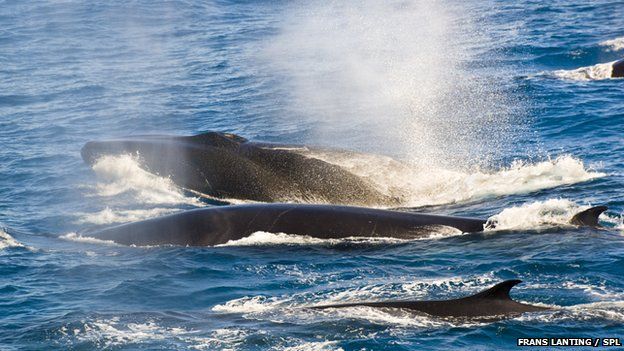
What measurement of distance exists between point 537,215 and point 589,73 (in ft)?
65.4

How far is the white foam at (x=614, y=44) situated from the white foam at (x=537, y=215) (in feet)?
76.0

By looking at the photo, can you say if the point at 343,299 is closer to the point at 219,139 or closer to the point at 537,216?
the point at 537,216

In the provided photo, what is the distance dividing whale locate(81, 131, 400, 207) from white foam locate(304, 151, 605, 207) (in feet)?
1.12

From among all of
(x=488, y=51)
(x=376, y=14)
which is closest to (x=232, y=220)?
(x=488, y=51)

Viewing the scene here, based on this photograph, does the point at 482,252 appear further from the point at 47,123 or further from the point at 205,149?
the point at 47,123

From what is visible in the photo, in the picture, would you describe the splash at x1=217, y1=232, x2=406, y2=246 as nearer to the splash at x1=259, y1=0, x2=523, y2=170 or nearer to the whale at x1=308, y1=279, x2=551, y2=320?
the whale at x1=308, y1=279, x2=551, y2=320

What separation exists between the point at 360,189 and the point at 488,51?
74.2ft

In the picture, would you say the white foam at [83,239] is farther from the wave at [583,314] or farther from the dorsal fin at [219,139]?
the wave at [583,314]

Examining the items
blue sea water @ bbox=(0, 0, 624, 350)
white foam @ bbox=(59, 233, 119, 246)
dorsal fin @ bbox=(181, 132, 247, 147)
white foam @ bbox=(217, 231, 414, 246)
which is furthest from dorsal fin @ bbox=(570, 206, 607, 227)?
dorsal fin @ bbox=(181, 132, 247, 147)

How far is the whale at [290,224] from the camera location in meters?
22.7

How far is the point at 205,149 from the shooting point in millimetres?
29734

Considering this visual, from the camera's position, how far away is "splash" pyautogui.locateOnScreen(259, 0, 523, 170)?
35.0 meters

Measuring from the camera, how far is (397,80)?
152 feet

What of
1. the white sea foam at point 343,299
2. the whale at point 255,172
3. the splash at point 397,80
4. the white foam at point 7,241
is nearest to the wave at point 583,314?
the white sea foam at point 343,299
